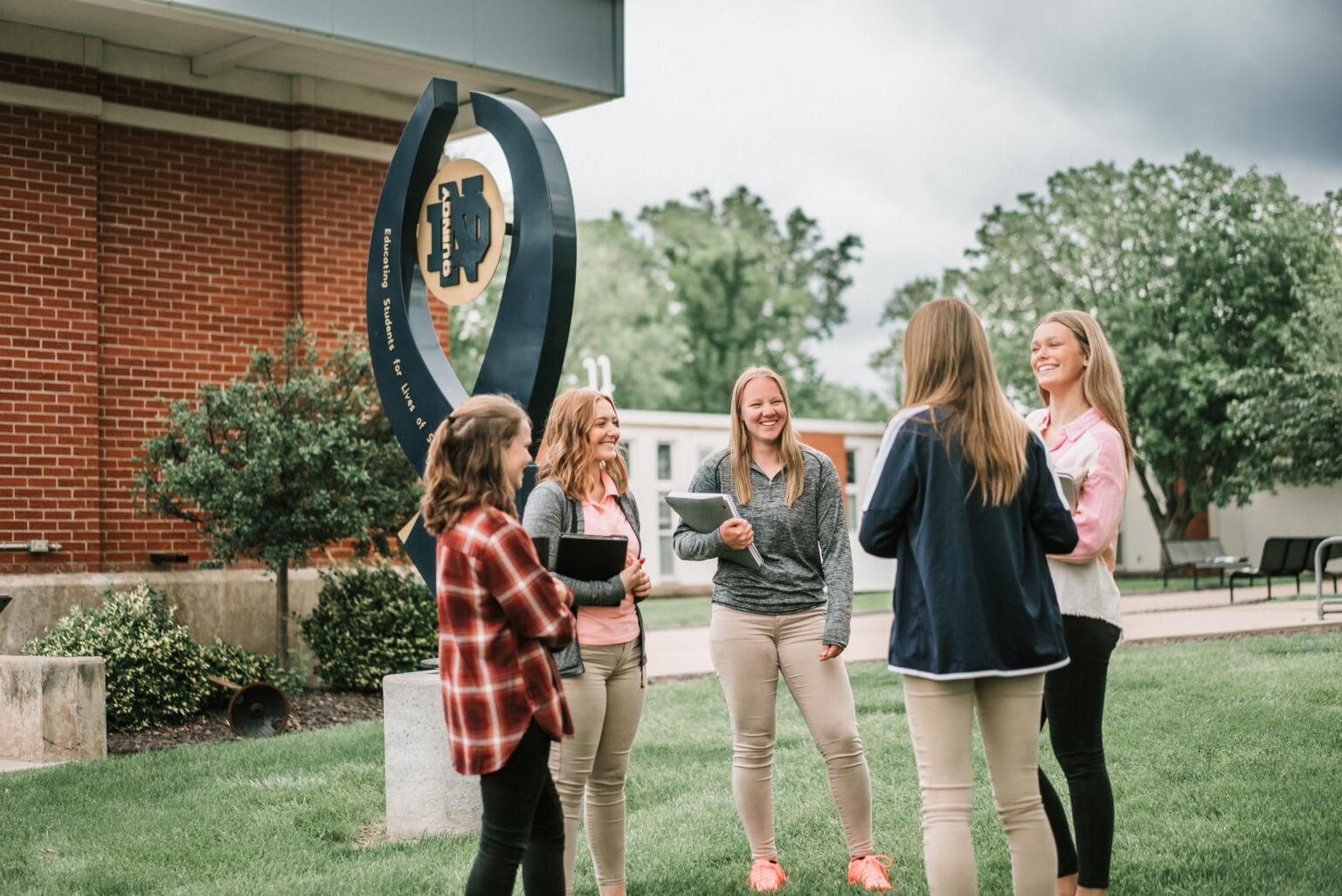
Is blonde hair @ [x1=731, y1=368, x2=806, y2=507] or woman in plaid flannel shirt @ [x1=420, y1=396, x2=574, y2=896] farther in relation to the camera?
blonde hair @ [x1=731, y1=368, x2=806, y2=507]

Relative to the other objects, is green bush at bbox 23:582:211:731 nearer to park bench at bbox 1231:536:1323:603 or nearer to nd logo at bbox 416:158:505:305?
nd logo at bbox 416:158:505:305

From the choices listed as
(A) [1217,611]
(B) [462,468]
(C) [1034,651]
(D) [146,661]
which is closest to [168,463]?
(D) [146,661]

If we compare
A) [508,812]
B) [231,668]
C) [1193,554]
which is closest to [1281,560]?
[1193,554]

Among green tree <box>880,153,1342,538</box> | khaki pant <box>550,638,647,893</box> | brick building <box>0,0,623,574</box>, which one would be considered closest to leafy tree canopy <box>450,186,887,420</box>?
green tree <box>880,153,1342,538</box>

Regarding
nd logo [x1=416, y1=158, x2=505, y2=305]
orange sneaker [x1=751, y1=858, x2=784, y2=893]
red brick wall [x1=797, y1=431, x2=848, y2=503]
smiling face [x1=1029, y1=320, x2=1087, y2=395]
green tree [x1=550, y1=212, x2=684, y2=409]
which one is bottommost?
orange sneaker [x1=751, y1=858, x2=784, y2=893]

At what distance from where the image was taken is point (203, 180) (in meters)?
11.0

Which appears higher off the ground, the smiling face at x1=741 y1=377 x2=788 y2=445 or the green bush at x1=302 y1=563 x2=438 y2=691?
the smiling face at x1=741 y1=377 x2=788 y2=445

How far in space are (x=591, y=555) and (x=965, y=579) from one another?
129cm

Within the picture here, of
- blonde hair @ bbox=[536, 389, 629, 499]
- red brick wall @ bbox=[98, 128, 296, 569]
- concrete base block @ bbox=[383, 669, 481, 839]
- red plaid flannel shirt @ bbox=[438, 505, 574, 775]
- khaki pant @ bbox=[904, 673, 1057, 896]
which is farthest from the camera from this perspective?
red brick wall @ bbox=[98, 128, 296, 569]

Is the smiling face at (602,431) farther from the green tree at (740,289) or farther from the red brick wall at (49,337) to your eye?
the green tree at (740,289)

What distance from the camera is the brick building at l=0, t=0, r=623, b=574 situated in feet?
32.6

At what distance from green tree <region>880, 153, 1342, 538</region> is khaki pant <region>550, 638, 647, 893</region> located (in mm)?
24887

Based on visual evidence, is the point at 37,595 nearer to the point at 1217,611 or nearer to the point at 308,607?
the point at 308,607

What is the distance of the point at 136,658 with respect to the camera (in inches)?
354
